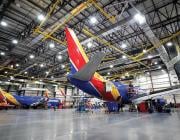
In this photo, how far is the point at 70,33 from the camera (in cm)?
869

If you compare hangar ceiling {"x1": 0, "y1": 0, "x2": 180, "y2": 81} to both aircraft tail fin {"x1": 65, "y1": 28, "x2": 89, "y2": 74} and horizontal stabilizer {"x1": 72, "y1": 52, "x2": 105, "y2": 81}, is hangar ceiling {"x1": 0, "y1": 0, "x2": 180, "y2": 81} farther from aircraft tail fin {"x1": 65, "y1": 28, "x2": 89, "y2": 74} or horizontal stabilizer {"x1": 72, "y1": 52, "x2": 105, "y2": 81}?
horizontal stabilizer {"x1": 72, "y1": 52, "x2": 105, "y2": 81}

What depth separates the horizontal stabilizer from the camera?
5.63 meters

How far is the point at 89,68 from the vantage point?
671 cm

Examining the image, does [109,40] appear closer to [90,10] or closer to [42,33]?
[90,10]

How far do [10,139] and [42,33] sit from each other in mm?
13175

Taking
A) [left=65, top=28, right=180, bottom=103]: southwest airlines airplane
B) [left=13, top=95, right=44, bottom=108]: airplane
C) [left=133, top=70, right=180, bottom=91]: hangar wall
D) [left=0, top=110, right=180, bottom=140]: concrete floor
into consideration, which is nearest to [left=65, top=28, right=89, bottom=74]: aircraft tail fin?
[left=65, top=28, right=180, bottom=103]: southwest airlines airplane

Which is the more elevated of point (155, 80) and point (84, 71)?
point (155, 80)

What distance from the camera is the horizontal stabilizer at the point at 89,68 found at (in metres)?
5.63

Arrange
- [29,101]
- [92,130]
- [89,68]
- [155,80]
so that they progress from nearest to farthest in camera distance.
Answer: [92,130] < [89,68] < [29,101] < [155,80]

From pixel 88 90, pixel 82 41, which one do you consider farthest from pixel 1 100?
pixel 88 90

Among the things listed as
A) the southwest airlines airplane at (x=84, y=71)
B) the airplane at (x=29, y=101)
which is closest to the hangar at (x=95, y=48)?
the southwest airlines airplane at (x=84, y=71)

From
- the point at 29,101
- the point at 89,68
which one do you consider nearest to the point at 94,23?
the point at 89,68

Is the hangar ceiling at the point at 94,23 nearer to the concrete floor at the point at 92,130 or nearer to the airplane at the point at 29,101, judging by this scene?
the concrete floor at the point at 92,130

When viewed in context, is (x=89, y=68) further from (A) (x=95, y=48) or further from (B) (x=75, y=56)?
(A) (x=95, y=48)
